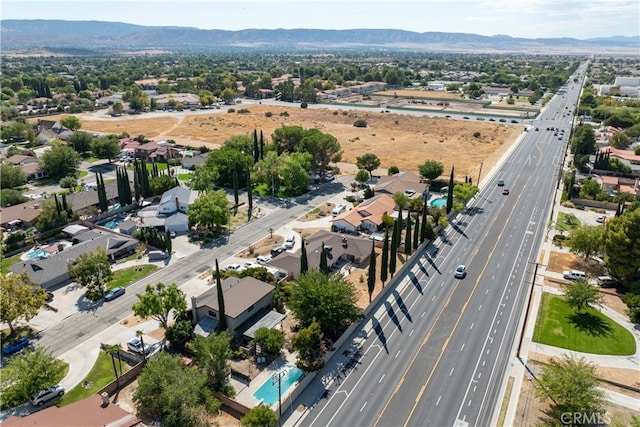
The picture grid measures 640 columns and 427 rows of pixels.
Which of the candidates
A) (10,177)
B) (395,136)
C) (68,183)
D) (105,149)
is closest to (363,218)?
(68,183)

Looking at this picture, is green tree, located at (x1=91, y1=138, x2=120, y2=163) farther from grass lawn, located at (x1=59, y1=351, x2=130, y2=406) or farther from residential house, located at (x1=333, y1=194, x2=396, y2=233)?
grass lawn, located at (x1=59, y1=351, x2=130, y2=406)

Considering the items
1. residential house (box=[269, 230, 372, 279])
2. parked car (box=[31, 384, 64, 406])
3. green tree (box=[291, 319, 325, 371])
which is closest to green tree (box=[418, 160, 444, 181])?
residential house (box=[269, 230, 372, 279])

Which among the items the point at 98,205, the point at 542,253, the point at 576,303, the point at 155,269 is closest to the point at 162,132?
the point at 98,205

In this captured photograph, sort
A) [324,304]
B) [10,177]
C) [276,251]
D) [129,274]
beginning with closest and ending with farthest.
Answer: [324,304] < [129,274] < [276,251] < [10,177]

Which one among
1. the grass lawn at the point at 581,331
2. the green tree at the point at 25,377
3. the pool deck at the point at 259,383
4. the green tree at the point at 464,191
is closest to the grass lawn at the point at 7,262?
the green tree at the point at 25,377

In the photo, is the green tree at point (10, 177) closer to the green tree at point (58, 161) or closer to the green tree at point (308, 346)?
the green tree at point (58, 161)

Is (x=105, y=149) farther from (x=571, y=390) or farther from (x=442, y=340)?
(x=571, y=390)

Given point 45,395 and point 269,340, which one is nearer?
point 45,395
